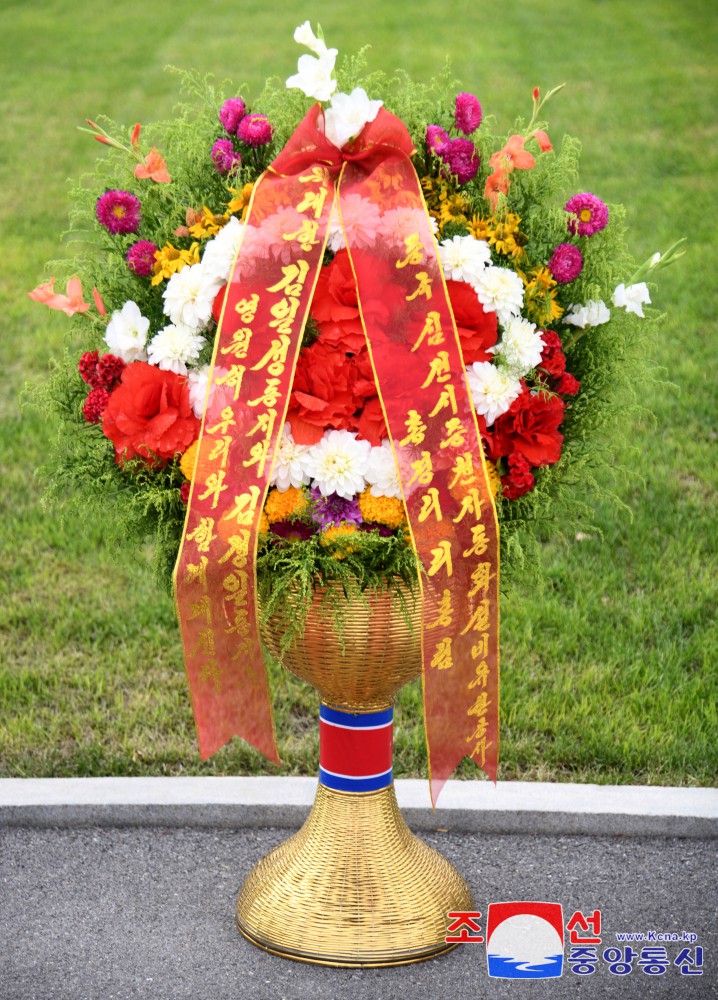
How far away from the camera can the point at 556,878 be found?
321cm

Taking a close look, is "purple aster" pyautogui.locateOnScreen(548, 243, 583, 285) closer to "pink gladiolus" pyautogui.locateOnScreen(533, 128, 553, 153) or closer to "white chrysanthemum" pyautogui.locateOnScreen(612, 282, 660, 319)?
"white chrysanthemum" pyautogui.locateOnScreen(612, 282, 660, 319)

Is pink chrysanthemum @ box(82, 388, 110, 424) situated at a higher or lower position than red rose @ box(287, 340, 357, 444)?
lower

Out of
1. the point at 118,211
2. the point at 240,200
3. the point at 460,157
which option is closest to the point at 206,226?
the point at 240,200

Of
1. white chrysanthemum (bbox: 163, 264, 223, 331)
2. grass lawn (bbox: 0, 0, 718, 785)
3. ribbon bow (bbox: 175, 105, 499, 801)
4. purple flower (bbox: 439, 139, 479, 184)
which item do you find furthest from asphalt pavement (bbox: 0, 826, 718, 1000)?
purple flower (bbox: 439, 139, 479, 184)

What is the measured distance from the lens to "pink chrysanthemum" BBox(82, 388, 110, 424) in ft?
8.66

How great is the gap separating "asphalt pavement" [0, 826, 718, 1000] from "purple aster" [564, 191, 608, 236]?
1.64m

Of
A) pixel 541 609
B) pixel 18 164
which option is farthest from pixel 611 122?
pixel 541 609

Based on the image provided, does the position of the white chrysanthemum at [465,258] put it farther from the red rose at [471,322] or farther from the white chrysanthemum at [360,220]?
the white chrysanthemum at [360,220]

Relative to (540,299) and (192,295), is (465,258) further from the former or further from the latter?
(192,295)

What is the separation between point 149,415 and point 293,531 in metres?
0.39

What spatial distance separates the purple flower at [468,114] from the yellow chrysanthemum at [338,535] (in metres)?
0.94

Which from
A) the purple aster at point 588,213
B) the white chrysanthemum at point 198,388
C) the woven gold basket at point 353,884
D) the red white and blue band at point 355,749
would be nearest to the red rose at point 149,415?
the white chrysanthemum at point 198,388

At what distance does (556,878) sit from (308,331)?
5.19 feet

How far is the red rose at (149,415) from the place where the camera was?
2.54 m
